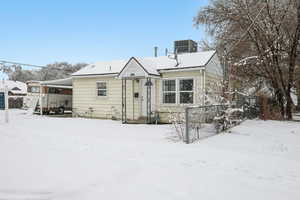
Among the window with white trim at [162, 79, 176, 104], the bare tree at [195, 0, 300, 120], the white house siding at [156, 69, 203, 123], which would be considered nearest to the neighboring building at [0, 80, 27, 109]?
the white house siding at [156, 69, 203, 123]

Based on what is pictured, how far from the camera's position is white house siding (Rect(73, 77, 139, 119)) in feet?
47.2

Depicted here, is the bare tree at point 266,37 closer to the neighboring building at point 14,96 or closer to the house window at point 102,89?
the house window at point 102,89

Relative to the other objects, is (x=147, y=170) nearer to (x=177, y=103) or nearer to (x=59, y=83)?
(x=177, y=103)

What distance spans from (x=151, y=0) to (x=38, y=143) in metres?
12.7

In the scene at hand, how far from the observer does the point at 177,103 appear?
13.0 metres

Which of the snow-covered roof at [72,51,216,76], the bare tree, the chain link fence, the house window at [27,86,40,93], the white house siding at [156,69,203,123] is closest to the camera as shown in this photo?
the chain link fence

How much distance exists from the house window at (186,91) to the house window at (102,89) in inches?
200

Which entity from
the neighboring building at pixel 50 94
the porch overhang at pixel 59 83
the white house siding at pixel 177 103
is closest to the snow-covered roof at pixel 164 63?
the white house siding at pixel 177 103

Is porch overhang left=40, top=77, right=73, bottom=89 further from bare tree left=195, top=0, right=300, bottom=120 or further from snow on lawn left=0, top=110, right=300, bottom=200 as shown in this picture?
snow on lawn left=0, top=110, right=300, bottom=200

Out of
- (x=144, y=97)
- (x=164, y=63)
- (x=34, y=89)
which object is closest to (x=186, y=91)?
(x=164, y=63)

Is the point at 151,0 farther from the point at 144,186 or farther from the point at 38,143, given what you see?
the point at 144,186

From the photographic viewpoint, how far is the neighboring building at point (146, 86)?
501 inches

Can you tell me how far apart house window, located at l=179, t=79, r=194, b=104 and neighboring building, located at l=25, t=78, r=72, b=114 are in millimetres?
10227

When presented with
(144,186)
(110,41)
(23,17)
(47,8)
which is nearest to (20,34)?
(23,17)
